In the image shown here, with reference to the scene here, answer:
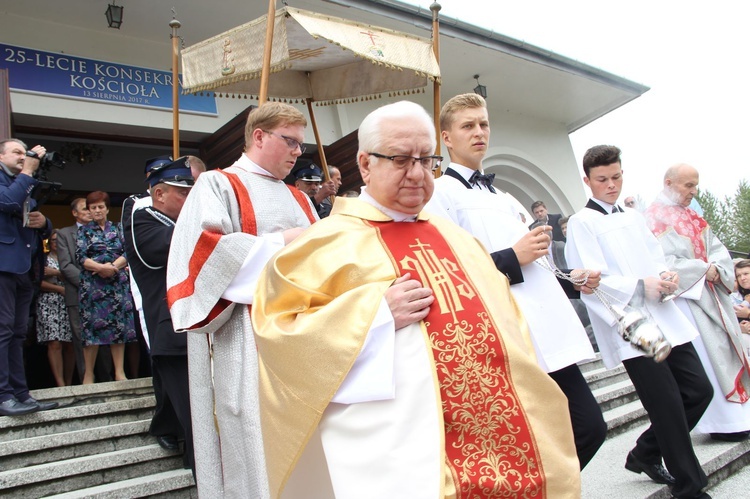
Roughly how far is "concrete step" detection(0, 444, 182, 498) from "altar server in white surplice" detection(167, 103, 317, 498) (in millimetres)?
1430

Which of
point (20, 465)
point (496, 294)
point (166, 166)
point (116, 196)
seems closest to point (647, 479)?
point (496, 294)

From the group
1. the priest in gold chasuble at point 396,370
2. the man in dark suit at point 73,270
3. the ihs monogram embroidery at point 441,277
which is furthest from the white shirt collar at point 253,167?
the man in dark suit at point 73,270

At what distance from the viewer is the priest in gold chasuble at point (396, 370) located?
196 cm

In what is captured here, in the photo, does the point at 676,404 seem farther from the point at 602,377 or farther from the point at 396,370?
the point at 602,377

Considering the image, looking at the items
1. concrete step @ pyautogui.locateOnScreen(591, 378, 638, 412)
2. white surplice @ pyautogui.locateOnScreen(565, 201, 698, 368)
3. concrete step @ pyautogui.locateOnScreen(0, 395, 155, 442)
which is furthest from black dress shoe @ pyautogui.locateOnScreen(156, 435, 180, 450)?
concrete step @ pyautogui.locateOnScreen(591, 378, 638, 412)

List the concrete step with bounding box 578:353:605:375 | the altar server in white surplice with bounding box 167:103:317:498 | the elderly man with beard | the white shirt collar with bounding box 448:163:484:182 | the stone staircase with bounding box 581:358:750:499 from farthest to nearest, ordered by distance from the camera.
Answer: the concrete step with bounding box 578:353:605:375 < the elderly man with beard < the stone staircase with bounding box 581:358:750:499 < the white shirt collar with bounding box 448:163:484:182 < the altar server in white surplice with bounding box 167:103:317:498

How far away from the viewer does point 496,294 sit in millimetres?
2383

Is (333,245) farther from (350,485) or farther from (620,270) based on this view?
(620,270)

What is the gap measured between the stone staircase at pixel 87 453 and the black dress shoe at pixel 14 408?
0.13ft

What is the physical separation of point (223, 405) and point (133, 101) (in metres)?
6.03

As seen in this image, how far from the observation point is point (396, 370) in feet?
6.75

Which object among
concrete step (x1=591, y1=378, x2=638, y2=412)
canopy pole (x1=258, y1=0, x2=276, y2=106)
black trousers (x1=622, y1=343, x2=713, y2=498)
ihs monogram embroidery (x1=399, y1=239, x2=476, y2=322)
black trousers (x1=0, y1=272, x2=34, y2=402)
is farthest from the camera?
concrete step (x1=591, y1=378, x2=638, y2=412)

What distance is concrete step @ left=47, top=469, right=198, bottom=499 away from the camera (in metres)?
3.74

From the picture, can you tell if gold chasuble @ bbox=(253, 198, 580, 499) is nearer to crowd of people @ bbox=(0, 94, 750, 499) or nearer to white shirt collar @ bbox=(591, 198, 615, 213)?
crowd of people @ bbox=(0, 94, 750, 499)
